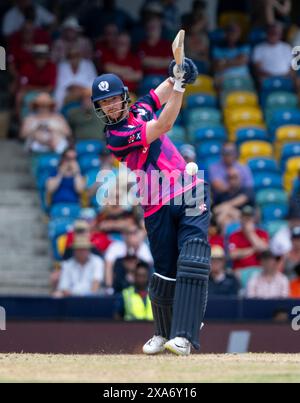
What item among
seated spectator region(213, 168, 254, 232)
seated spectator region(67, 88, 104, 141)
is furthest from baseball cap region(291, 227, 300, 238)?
seated spectator region(67, 88, 104, 141)

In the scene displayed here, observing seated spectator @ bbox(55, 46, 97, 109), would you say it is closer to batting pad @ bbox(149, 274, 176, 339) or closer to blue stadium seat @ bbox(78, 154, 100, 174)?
blue stadium seat @ bbox(78, 154, 100, 174)

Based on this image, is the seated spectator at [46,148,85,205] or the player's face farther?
the seated spectator at [46,148,85,205]

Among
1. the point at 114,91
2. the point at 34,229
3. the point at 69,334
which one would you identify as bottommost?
the point at 69,334

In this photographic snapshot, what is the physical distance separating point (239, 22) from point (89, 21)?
95.5 inches

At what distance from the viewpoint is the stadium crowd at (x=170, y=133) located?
1411 centimetres

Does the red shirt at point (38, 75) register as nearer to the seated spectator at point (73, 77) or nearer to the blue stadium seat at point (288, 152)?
the seated spectator at point (73, 77)

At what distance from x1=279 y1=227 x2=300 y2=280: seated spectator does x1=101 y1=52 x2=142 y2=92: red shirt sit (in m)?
3.58

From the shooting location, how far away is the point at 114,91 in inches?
369

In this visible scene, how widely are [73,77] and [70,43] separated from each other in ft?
1.66

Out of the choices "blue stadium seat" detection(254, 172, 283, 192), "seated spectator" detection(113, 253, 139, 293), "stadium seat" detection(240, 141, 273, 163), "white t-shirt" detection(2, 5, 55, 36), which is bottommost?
"seated spectator" detection(113, 253, 139, 293)

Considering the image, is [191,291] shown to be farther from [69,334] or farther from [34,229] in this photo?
[34,229]

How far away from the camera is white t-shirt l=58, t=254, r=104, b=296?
1395 centimetres

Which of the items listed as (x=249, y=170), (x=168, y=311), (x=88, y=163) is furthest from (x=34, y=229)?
(x=168, y=311)

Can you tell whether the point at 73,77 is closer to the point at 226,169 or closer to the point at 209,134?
the point at 209,134
